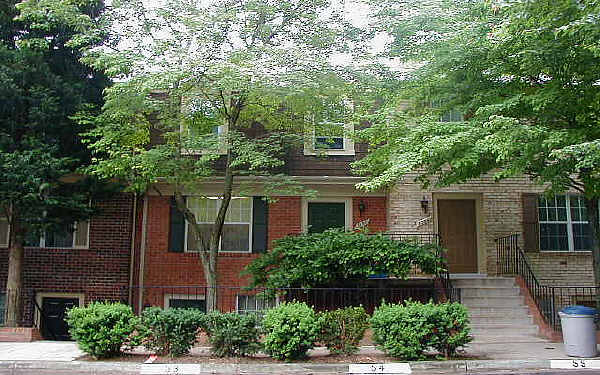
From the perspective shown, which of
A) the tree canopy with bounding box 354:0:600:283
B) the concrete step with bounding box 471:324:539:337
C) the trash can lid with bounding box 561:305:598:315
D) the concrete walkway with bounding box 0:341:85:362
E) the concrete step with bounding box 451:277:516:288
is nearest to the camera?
the tree canopy with bounding box 354:0:600:283

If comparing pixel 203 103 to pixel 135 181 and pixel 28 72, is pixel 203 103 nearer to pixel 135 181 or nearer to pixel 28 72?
pixel 135 181

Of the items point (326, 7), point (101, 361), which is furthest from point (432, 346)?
point (326, 7)

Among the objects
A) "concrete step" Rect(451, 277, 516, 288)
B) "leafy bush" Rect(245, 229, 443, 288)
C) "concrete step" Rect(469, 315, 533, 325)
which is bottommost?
"concrete step" Rect(469, 315, 533, 325)

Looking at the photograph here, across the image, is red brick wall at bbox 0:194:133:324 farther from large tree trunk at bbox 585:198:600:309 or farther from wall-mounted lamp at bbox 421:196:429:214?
large tree trunk at bbox 585:198:600:309

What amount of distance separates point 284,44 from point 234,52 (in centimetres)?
147

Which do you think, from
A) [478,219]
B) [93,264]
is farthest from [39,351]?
[478,219]

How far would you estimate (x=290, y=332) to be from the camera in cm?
968

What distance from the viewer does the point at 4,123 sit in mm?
13008

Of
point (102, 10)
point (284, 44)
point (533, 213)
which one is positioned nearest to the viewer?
point (284, 44)

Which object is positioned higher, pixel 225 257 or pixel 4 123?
pixel 4 123

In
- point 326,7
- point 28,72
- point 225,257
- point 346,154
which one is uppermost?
point 326,7

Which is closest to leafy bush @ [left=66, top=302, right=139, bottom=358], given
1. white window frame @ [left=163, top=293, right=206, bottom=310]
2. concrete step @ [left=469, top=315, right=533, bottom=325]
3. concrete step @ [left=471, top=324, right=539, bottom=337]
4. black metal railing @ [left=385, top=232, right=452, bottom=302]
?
white window frame @ [left=163, top=293, right=206, bottom=310]

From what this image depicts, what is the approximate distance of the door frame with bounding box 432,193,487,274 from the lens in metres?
15.9

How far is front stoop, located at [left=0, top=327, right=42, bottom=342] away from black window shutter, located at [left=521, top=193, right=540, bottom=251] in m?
12.5
